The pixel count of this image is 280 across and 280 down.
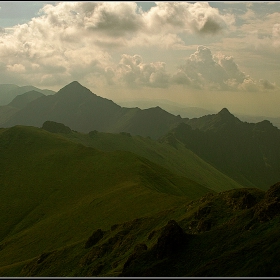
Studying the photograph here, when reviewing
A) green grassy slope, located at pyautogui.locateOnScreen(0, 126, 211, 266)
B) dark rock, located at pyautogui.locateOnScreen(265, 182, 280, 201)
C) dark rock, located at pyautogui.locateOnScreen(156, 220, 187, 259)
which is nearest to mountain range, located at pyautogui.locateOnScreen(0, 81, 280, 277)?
dark rock, located at pyautogui.locateOnScreen(156, 220, 187, 259)

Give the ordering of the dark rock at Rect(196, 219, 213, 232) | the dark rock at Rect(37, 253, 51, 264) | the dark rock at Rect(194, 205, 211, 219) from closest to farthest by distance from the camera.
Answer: the dark rock at Rect(196, 219, 213, 232), the dark rock at Rect(194, 205, 211, 219), the dark rock at Rect(37, 253, 51, 264)

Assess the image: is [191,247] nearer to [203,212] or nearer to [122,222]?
[203,212]

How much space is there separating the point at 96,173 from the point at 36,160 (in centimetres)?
4974

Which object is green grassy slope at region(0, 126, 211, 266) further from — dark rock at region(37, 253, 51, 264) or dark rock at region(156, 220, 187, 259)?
dark rock at region(156, 220, 187, 259)

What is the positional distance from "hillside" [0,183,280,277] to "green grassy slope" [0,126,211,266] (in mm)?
22240

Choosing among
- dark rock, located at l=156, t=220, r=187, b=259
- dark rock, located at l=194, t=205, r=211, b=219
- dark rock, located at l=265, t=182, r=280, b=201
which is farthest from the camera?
dark rock, located at l=194, t=205, r=211, b=219

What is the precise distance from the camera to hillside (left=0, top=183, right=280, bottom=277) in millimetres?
32281

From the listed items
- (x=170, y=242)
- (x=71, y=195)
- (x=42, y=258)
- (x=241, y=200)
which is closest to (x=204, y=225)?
(x=241, y=200)

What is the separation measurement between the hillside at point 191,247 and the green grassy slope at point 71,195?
876 inches

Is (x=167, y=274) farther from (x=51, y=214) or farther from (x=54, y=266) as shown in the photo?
(x=51, y=214)

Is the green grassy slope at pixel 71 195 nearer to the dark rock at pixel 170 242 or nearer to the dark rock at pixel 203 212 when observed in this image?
the dark rock at pixel 203 212

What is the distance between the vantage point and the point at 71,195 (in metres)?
145

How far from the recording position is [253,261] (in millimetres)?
30547

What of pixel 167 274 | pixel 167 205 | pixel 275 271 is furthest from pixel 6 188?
pixel 275 271
